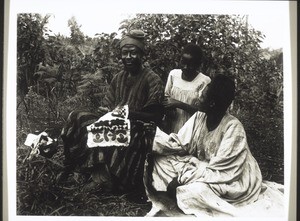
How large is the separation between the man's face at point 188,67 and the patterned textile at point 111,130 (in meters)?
0.33

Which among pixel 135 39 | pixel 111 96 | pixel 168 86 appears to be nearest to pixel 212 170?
pixel 168 86

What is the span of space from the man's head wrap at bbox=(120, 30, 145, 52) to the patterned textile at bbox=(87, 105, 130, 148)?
0.30m

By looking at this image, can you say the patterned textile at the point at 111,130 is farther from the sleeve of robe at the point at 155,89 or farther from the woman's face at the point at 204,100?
the woman's face at the point at 204,100

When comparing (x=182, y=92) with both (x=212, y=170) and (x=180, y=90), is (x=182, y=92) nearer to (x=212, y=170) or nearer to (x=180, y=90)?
(x=180, y=90)

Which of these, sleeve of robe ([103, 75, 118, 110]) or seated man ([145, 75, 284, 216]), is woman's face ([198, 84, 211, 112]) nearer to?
seated man ([145, 75, 284, 216])

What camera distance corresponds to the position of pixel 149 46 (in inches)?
78.5

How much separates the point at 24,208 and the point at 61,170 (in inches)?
10.0

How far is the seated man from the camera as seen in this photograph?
198 cm

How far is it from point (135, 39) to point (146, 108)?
1.11ft

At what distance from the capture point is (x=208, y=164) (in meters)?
1.99

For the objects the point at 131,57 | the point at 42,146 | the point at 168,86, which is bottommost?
the point at 42,146

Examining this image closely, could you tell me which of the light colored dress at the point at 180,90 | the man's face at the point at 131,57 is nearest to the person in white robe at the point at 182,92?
the light colored dress at the point at 180,90

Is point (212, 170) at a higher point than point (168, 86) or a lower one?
lower

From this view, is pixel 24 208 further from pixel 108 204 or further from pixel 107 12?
pixel 107 12
